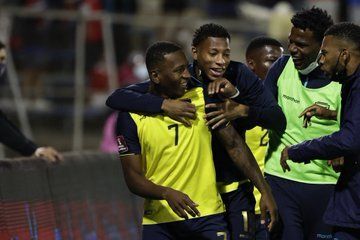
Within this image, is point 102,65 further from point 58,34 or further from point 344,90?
point 344,90

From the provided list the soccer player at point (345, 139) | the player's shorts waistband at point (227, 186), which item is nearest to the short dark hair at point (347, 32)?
the soccer player at point (345, 139)

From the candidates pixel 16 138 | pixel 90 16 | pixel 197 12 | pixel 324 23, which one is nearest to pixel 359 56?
pixel 324 23

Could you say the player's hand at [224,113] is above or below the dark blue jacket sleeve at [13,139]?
below

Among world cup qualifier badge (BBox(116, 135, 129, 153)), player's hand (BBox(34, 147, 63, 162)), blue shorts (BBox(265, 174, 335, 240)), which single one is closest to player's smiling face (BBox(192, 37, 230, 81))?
world cup qualifier badge (BBox(116, 135, 129, 153))

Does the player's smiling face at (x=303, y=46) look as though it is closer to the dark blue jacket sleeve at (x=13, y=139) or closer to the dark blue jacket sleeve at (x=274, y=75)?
the dark blue jacket sleeve at (x=274, y=75)

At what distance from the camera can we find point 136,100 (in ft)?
23.2

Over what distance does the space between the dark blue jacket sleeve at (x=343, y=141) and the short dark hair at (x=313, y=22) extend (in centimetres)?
98

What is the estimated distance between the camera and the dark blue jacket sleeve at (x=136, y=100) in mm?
6973

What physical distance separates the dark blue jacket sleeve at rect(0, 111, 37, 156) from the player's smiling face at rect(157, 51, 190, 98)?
301cm

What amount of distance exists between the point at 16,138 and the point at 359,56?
400 centimetres

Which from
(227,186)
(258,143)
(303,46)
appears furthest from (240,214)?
(303,46)

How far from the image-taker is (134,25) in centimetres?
1917

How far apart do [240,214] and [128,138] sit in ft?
3.62

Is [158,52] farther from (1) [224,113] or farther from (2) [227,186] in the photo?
(2) [227,186]
